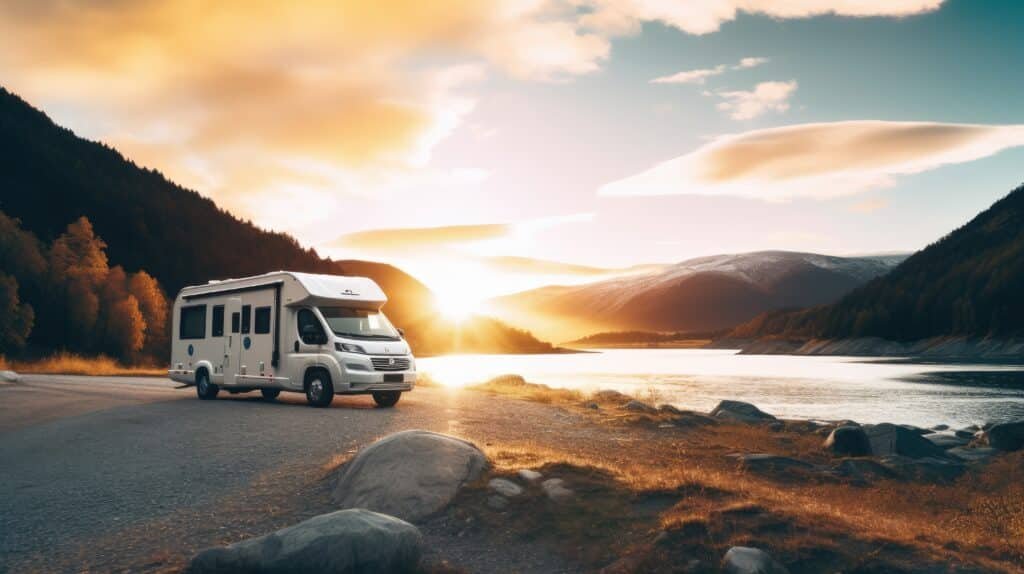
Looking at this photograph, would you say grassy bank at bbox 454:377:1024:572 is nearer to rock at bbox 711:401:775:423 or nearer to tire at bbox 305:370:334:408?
tire at bbox 305:370:334:408

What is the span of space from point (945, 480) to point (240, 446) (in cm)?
1457

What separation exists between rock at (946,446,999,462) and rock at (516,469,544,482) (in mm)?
14814

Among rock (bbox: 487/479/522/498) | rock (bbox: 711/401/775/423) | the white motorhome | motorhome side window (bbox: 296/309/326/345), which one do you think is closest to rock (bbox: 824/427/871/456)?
rock (bbox: 711/401/775/423)

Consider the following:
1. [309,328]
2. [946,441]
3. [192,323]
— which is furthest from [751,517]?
[192,323]

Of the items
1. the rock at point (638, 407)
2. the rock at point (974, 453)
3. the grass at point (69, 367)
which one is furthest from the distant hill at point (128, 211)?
the rock at point (974, 453)

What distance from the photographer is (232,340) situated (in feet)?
76.0

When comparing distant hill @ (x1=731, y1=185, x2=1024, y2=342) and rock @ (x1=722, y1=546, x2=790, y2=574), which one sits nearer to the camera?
rock @ (x1=722, y1=546, x2=790, y2=574)

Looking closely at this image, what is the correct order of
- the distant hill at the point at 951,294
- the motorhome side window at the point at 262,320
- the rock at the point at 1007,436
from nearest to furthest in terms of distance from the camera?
1. the rock at the point at 1007,436
2. the motorhome side window at the point at 262,320
3. the distant hill at the point at 951,294

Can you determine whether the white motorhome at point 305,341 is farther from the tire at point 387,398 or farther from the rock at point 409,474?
the rock at point 409,474

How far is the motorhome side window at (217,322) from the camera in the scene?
23.7 metres

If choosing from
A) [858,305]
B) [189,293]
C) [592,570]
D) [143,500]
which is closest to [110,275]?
[189,293]

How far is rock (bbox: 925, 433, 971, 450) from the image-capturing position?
895 inches

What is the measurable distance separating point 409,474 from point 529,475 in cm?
163

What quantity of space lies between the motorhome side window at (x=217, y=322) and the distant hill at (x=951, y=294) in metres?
138
